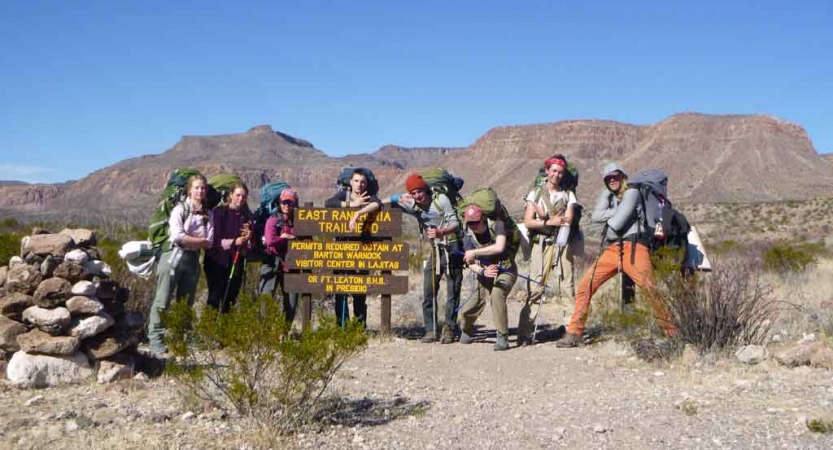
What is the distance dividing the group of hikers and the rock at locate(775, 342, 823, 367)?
0.90 metres

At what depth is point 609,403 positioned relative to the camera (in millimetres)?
5387

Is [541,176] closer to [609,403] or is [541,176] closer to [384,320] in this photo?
[384,320]

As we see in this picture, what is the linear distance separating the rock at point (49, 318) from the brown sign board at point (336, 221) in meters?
2.71

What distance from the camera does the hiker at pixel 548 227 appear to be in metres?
7.52

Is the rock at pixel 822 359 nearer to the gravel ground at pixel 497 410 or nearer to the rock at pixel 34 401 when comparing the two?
the gravel ground at pixel 497 410

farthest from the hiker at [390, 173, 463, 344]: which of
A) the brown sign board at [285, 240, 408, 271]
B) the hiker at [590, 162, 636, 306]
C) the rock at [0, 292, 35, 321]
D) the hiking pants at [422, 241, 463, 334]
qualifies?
the rock at [0, 292, 35, 321]

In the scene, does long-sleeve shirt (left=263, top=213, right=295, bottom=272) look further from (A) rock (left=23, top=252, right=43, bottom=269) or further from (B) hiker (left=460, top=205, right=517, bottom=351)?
(A) rock (left=23, top=252, right=43, bottom=269)

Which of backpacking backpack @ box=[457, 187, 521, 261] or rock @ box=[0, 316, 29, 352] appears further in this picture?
backpacking backpack @ box=[457, 187, 521, 261]

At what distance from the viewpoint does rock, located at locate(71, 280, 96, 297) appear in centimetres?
582

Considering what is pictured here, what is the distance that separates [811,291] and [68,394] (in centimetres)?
950

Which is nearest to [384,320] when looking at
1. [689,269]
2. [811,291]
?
[689,269]

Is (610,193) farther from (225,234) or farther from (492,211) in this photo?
(225,234)

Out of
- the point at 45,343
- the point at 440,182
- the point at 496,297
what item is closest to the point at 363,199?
the point at 440,182

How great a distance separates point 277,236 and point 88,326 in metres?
2.49
